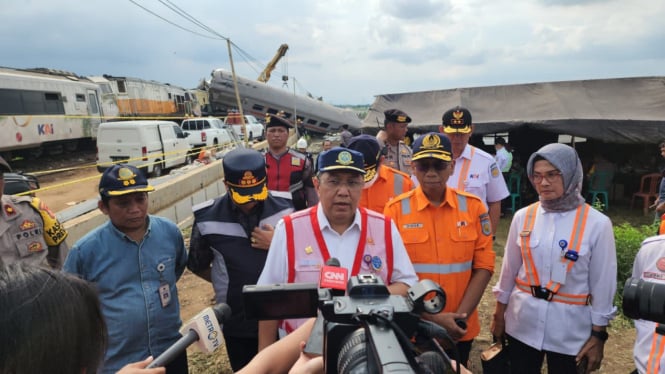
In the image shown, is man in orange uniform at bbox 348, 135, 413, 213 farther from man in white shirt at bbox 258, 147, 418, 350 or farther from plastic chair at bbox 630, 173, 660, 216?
plastic chair at bbox 630, 173, 660, 216

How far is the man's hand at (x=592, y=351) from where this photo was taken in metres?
2.04

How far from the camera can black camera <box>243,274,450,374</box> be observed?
0.78 m

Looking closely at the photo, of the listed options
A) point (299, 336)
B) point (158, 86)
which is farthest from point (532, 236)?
point (158, 86)

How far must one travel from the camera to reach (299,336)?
128cm

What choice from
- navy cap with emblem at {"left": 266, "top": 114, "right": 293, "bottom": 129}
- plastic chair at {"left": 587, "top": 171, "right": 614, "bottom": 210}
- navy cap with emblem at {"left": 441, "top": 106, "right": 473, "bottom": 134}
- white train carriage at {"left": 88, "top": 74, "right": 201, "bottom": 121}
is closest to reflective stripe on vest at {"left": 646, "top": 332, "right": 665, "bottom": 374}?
navy cap with emblem at {"left": 441, "top": 106, "right": 473, "bottom": 134}

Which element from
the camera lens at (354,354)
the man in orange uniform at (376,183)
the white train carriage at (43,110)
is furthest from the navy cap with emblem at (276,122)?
the white train carriage at (43,110)

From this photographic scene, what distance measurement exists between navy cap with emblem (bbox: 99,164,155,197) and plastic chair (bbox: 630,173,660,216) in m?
10.3

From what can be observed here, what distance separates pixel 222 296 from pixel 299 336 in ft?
3.68

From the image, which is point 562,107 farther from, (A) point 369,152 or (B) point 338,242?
(B) point 338,242

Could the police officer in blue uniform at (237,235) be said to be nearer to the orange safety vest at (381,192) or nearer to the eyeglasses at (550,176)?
the orange safety vest at (381,192)

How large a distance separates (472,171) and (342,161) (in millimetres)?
1979

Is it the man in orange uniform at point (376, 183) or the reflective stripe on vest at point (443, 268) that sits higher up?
the man in orange uniform at point (376, 183)

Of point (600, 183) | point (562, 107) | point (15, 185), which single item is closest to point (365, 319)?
point (15, 185)

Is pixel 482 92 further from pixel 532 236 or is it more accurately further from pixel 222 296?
pixel 222 296
